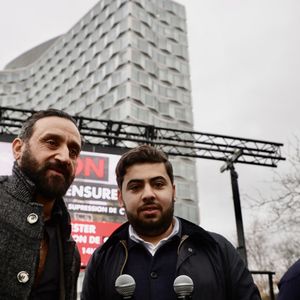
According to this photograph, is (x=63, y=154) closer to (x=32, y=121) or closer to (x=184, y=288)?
(x=32, y=121)

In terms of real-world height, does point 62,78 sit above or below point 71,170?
above

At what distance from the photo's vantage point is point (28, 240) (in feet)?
6.07

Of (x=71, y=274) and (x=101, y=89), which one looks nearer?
(x=71, y=274)

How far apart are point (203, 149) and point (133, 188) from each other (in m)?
10.4

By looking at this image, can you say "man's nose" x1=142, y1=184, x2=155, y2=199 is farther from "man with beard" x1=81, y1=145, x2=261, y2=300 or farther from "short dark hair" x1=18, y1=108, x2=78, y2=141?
"short dark hair" x1=18, y1=108, x2=78, y2=141

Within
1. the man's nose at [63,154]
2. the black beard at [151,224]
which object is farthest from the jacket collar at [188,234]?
the man's nose at [63,154]

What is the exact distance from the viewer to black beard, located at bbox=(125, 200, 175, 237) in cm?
223

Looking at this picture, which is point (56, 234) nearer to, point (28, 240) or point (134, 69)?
point (28, 240)

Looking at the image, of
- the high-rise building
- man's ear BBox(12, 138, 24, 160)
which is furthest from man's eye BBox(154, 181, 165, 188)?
the high-rise building

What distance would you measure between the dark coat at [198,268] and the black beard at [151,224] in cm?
12

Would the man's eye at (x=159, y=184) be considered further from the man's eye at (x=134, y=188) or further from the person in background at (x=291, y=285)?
the person in background at (x=291, y=285)

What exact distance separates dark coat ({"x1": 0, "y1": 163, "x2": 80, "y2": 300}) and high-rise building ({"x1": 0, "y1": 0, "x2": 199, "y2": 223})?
1105 inches

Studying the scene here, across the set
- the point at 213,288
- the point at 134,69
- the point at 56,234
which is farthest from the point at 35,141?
the point at 134,69

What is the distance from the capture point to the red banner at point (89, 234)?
36.3 feet
